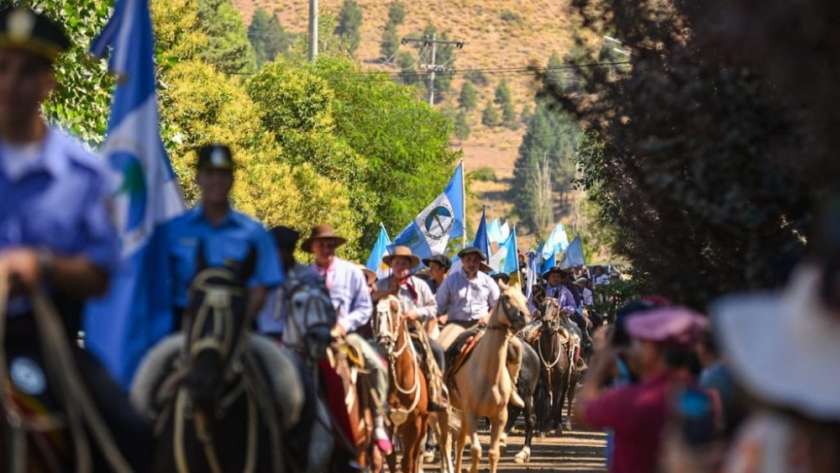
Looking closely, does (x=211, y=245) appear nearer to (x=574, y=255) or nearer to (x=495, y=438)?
(x=495, y=438)

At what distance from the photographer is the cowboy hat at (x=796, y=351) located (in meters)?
3.48

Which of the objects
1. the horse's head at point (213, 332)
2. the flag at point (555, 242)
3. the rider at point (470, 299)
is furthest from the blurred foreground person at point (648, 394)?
the flag at point (555, 242)

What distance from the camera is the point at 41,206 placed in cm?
556

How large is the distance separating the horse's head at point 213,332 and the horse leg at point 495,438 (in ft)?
35.9

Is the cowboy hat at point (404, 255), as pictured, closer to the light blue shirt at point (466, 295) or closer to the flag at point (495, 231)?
the light blue shirt at point (466, 295)

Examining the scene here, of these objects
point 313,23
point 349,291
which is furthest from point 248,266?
point 313,23

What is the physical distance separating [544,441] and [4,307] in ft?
68.5

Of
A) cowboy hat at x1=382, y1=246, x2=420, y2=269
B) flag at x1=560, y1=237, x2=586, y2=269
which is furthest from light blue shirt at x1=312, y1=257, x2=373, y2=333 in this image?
flag at x1=560, y1=237, x2=586, y2=269

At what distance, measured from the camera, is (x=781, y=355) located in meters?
3.54

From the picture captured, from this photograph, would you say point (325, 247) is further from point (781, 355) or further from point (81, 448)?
point (781, 355)

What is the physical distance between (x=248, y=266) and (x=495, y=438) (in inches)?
449

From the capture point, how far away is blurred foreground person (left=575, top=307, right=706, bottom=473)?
644 cm

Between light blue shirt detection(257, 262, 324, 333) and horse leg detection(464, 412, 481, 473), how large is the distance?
641cm

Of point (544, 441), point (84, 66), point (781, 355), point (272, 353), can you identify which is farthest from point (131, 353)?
point (544, 441)
